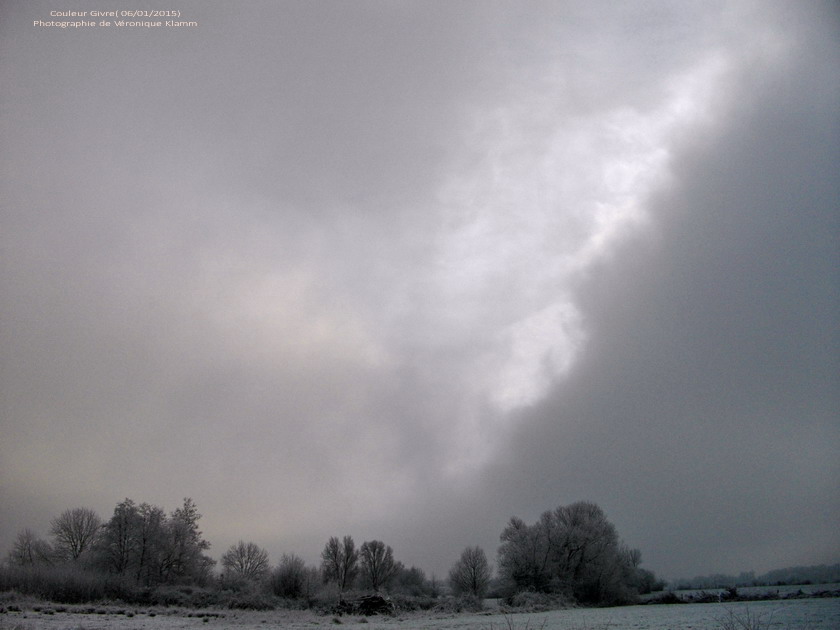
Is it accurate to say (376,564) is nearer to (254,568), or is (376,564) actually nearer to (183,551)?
(254,568)

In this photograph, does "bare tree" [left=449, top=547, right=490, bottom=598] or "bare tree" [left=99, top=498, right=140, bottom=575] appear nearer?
"bare tree" [left=99, top=498, right=140, bottom=575]

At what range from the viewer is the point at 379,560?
125938mm

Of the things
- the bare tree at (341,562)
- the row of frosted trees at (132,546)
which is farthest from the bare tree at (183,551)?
the bare tree at (341,562)

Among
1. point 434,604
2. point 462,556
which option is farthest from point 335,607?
point 462,556

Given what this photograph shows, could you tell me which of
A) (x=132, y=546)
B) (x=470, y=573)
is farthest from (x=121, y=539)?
(x=470, y=573)

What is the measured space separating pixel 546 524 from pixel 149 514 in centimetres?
6778

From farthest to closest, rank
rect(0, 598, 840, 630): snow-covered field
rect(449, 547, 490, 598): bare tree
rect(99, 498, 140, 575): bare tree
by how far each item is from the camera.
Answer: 1. rect(449, 547, 490, 598): bare tree
2. rect(99, 498, 140, 575): bare tree
3. rect(0, 598, 840, 630): snow-covered field

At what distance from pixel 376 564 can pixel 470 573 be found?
959 inches

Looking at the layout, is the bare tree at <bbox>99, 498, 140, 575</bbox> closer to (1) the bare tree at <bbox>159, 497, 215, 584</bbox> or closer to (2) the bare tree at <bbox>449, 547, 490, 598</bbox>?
(1) the bare tree at <bbox>159, 497, 215, 584</bbox>

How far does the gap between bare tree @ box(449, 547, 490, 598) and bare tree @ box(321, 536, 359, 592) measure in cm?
2192

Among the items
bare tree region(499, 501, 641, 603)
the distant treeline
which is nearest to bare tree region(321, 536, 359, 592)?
the distant treeline

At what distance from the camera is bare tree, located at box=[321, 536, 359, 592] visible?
117125mm

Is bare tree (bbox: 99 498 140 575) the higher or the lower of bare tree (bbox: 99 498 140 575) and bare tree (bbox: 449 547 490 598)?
the higher

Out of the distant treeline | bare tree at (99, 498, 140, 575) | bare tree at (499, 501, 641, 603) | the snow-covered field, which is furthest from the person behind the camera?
bare tree at (499, 501, 641, 603)
